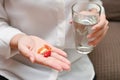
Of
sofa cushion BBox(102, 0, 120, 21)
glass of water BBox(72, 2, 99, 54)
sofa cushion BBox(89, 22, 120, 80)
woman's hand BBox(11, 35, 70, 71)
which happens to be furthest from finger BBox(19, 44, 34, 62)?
sofa cushion BBox(102, 0, 120, 21)

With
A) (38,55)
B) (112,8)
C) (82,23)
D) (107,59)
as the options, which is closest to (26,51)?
(38,55)

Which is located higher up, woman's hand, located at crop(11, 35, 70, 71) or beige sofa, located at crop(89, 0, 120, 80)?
woman's hand, located at crop(11, 35, 70, 71)

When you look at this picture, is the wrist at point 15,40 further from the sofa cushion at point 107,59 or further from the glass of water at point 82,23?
the sofa cushion at point 107,59

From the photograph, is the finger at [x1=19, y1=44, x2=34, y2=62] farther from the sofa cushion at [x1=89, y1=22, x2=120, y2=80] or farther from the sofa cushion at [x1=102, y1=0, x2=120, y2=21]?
the sofa cushion at [x1=102, y1=0, x2=120, y2=21]

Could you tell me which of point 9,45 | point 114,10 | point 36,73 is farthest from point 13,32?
point 114,10

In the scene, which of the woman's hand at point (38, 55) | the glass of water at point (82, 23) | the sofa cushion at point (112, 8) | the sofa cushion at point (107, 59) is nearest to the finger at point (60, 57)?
the woman's hand at point (38, 55)

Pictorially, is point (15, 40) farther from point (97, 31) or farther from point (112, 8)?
point (112, 8)
